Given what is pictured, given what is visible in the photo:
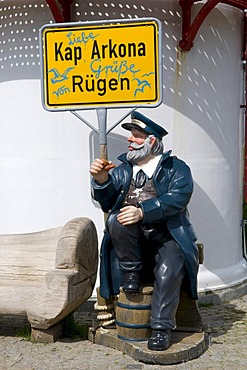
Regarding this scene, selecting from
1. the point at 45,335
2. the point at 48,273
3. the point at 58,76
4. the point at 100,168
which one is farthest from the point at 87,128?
the point at 45,335

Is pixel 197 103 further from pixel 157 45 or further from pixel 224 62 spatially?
pixel 157 45

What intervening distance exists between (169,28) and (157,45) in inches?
62.2

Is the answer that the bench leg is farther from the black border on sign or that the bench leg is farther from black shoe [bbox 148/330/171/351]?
the black border on sign

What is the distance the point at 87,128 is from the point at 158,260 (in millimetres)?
1949

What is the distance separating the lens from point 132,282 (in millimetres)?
4801

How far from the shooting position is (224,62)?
6.74 metres

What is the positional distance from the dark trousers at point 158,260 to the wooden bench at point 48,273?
0.44 meters

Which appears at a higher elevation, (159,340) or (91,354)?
(159,340)

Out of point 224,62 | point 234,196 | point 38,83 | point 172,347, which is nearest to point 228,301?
point 234,196

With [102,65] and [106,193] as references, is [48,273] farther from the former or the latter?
[102,65]

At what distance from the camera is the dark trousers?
475 cm

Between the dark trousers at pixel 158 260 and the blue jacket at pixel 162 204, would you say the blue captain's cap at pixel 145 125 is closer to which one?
the blue jacket at pixel 162 204

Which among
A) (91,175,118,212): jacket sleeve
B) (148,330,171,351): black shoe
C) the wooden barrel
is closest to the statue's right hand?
(91,175,118,212): jacket sleeve

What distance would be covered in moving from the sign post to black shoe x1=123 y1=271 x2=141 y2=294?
1075 mm
